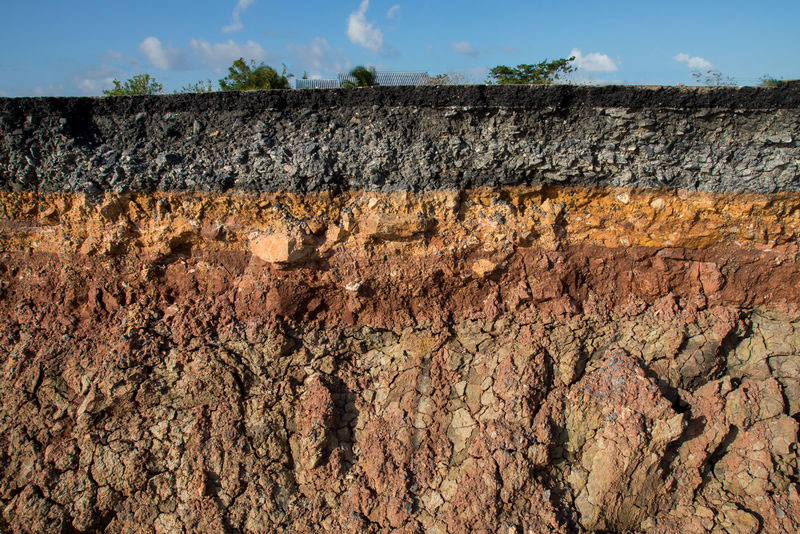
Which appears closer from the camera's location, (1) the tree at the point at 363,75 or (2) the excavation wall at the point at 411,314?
(2) the excavation wall at the point at 411,314

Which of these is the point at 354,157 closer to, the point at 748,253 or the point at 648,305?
the point at 648,305

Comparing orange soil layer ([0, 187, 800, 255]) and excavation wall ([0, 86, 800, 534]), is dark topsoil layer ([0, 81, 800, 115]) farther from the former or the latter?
orange soil layer ([0, 187, 800, 255])

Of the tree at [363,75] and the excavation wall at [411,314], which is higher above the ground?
the tree at [363,75]

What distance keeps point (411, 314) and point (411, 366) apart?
1.26ft

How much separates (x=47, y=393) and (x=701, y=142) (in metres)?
5.07

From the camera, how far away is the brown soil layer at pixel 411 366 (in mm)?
3225

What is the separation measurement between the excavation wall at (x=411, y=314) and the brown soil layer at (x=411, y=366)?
2cm

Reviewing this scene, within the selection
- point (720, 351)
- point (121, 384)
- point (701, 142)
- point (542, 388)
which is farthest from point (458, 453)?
point (701, 142)

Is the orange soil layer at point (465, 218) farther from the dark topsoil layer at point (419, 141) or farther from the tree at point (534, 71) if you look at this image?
the tree at point (534, 71)

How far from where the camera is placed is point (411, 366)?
3.49m

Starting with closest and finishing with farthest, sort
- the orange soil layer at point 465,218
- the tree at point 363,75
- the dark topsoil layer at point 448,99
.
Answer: the dark topsoil layer at point 448,99
the orange soil layer at point 465,218
the tree at point 363,75

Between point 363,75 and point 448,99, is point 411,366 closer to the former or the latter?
point 448,99

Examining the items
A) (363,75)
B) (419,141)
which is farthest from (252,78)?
(419,141)

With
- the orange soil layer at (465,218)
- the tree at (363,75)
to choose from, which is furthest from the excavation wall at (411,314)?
the tree at (363,75)
